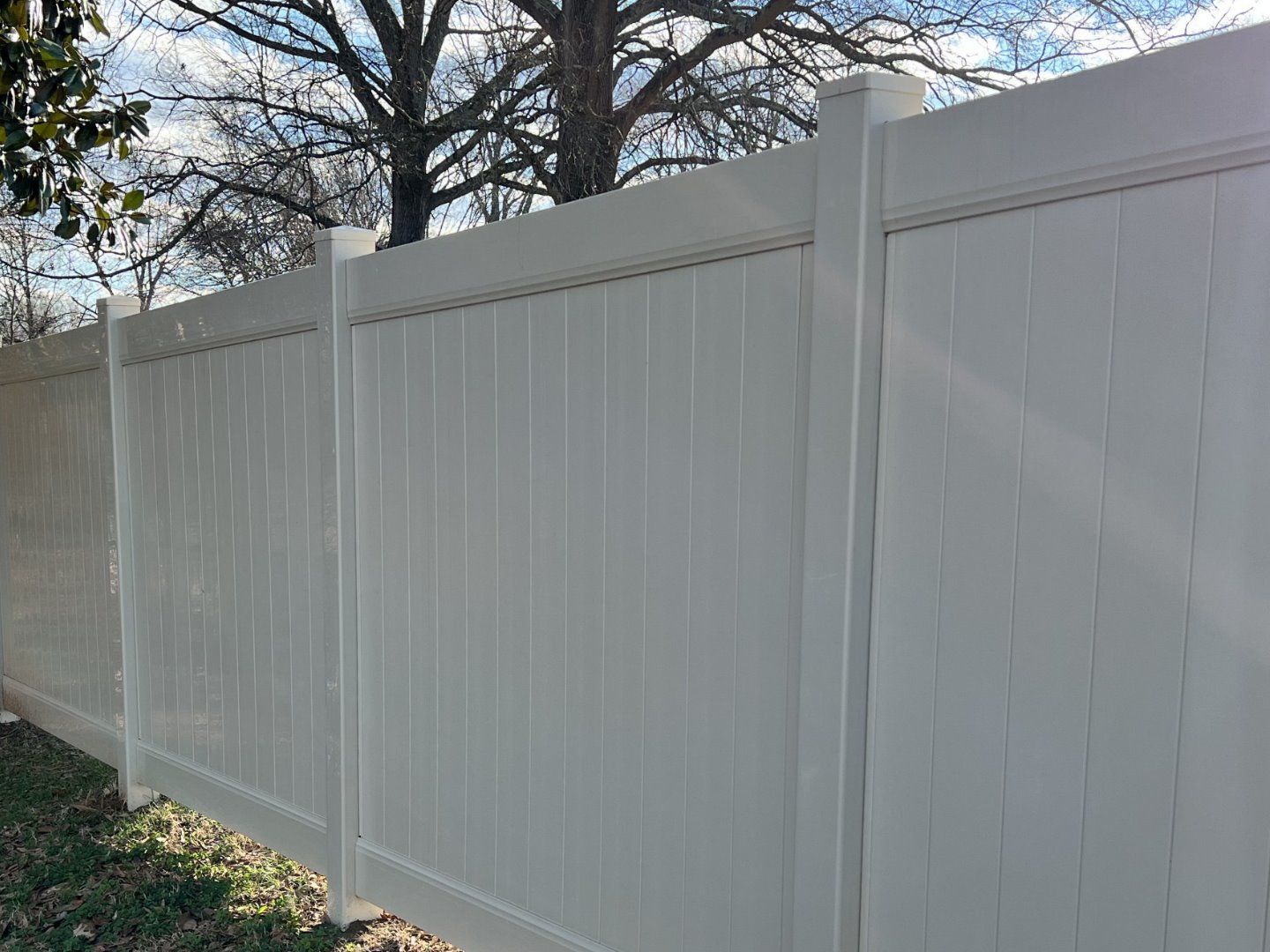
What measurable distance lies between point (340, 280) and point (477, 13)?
5.31 m

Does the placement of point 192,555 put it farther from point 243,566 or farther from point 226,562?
point 243,566

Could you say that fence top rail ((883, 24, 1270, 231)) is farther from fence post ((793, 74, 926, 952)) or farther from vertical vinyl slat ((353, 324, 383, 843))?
vertical vinyl slat ((353, 324, 383, 843))

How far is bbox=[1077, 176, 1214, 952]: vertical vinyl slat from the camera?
1.49m

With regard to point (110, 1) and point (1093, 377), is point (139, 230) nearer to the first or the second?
point (110, 1)

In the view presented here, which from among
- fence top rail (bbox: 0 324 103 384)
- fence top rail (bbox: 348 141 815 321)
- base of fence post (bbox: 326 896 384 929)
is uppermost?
fence top rail (bbox: 348 141 815 321)

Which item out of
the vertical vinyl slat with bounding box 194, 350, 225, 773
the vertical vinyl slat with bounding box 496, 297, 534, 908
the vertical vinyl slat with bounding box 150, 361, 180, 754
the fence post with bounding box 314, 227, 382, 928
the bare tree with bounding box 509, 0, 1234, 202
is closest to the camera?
the vertical vinyl slat with bounding box 496, 297, 534, 908

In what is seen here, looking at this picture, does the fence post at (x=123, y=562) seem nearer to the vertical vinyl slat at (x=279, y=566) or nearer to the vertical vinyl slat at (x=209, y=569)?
the vertical vinyl slat at (x=209, y=569)

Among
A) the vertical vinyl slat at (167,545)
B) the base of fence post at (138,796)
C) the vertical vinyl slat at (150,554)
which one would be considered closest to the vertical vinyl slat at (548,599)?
the vertical vinyl slat at (167,545)

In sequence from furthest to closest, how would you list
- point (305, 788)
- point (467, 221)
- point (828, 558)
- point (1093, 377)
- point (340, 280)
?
point (467, 221) → point (305, 788) → point (340, 280) → point (828, 558) → point (1093, 377)

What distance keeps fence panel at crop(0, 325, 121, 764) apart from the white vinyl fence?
1597 millimetres

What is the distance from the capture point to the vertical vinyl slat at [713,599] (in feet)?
7.13

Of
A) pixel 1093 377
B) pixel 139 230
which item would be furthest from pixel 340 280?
pixel 139 230

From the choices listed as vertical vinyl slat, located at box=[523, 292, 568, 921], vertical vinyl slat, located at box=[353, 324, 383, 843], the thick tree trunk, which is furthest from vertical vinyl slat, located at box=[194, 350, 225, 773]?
the thick tree trunk

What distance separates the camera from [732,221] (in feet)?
7.02
